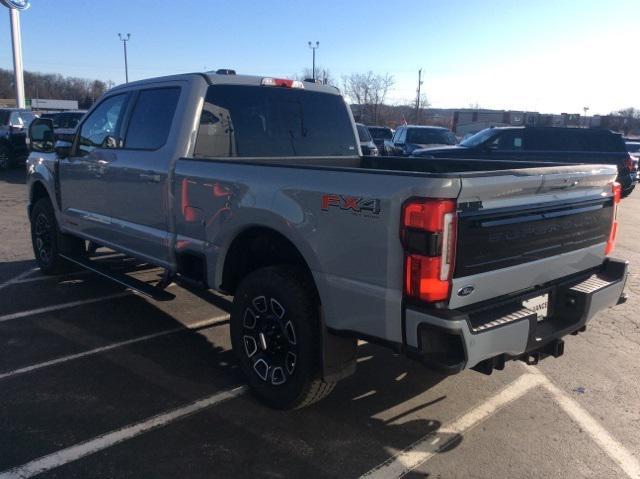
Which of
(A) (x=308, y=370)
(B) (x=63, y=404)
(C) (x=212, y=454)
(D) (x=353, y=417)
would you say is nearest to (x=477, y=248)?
(A) (x=308, y=370)

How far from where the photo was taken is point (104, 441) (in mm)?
3248

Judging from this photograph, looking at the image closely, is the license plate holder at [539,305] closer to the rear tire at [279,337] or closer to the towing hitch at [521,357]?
the towing hitch at [521,357]

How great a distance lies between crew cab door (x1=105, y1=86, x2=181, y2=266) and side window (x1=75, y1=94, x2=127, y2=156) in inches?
8.1

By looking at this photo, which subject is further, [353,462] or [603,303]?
[603,303]

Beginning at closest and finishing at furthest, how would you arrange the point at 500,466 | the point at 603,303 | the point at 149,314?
1. the point at 500,466
2. the point at 603,303
3. the point at 149,314

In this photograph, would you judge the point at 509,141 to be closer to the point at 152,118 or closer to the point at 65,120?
the point at 152,118

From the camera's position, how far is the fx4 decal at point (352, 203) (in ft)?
9.25

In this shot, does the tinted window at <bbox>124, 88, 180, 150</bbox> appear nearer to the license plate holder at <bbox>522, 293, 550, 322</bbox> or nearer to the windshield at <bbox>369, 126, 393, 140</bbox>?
the license plate holder at <bbox>522, 293, 550, 322</bbox>

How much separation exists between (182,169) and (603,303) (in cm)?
305

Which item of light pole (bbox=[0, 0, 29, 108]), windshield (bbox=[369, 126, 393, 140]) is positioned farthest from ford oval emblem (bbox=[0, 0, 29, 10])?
windshield (bbox=[369, 126, 393, 140])

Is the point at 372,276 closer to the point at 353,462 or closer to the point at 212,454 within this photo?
the point at 353,462

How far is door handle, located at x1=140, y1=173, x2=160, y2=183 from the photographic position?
447cm

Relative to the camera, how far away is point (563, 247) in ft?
11.3

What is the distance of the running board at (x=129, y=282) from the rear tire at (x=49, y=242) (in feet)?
0.76
